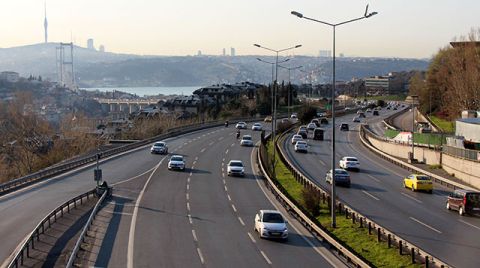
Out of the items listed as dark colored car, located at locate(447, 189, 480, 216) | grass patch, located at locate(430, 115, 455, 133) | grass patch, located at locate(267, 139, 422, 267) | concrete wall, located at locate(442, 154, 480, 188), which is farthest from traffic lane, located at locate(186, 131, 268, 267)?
grass patch, located at locate(430, 115, 455, 133)

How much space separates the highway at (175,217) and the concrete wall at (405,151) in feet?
45.2

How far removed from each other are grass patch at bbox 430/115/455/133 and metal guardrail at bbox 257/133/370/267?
46838mm

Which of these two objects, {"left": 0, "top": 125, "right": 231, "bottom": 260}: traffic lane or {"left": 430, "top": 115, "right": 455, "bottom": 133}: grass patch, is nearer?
{"left": 0, "top": 125, "right": 231, "bottom": 260}: traffic lane

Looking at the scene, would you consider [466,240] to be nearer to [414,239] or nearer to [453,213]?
[414,239]

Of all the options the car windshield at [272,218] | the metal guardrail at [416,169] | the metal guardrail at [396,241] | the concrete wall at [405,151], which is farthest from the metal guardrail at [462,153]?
the car windshield at [272,218]

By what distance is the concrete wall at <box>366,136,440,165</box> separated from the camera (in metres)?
53.5

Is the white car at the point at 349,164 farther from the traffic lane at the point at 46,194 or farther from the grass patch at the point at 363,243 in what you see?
the grass patch at the point at 363,243

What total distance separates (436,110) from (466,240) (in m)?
90.4

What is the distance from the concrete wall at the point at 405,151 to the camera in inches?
2105

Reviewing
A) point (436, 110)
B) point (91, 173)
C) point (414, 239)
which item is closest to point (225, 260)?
point (414, 239)

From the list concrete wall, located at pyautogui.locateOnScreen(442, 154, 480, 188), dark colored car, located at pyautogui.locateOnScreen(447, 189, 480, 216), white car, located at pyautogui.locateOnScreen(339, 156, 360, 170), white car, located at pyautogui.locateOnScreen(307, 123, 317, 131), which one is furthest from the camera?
white car, located at pyautogui.locateOnScreen(307, 123, 317, 131)

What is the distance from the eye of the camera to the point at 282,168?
52.2m

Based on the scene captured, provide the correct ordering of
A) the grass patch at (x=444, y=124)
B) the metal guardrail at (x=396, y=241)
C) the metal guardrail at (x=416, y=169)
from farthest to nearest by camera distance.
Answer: the grass patch at (x=444, y=124), the metal guardrail at (x=416, y=169), the metal guardrail at (x=396, y=241)

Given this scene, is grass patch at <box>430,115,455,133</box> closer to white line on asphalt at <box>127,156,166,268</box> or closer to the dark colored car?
the dark colored car
